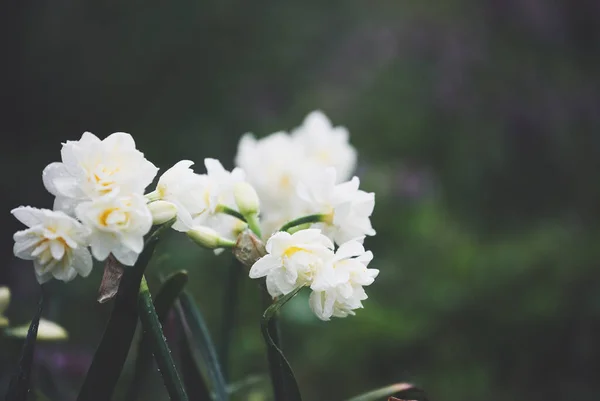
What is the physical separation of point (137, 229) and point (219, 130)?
2571 mm

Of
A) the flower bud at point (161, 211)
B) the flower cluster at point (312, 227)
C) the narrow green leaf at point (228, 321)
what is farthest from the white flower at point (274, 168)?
the flower bud at point (161, 211)

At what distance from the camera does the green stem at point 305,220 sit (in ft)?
2.66

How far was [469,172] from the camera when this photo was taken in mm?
2834

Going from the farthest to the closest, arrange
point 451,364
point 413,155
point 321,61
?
point 321,61
point 413,155
point 451,364

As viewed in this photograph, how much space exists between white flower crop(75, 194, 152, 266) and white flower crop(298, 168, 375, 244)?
0.98 ft

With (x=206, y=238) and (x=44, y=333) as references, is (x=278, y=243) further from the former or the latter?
(x=44, y=333)

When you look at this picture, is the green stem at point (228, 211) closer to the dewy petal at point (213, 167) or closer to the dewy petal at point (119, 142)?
the dewy petal at point (213, 167)

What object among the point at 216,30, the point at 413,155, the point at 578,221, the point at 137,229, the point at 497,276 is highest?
the point at 216,30

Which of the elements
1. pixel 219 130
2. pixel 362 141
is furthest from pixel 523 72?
pixel 219 130

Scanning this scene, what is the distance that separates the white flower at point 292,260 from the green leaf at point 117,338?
13cm

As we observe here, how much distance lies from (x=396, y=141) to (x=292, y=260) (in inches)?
99.6

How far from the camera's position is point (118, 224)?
24.3 inches

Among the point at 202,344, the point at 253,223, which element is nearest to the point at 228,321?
the point at 202,344

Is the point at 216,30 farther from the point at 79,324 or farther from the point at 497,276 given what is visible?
the point at 497,276
